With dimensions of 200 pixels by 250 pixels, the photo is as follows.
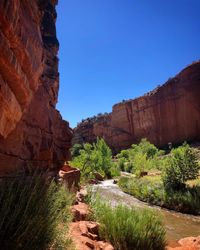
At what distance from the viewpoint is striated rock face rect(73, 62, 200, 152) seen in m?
58.1

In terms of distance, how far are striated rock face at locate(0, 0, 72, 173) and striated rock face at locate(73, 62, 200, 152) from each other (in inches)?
2052

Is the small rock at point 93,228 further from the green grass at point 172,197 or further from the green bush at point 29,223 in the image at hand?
the green grass at point 172,197

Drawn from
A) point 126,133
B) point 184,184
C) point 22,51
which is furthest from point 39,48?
point 126,133

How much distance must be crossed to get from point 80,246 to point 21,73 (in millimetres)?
3753

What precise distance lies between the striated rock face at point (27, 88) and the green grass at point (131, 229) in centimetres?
287

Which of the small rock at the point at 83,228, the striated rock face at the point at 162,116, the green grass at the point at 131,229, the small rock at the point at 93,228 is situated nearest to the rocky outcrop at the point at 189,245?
the green grass at the point at 131,229

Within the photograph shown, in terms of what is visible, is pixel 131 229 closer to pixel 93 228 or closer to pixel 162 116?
pixel 93 228

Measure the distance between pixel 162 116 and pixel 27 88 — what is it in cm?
6145

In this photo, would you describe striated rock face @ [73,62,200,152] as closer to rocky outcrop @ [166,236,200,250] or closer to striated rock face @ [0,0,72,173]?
rocky outcrop @ [166,236,200,250]

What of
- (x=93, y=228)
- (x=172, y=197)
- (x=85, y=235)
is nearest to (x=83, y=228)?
(x=85, y=235)

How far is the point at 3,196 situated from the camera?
13.9 feet

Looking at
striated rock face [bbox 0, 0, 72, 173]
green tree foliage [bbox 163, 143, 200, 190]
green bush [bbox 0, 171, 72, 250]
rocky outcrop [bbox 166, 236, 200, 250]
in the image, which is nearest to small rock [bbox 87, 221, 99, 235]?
green bush [bbox 0, 171, 72, 250]

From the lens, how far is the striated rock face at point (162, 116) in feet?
191

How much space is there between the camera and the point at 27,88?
14.8 feet
